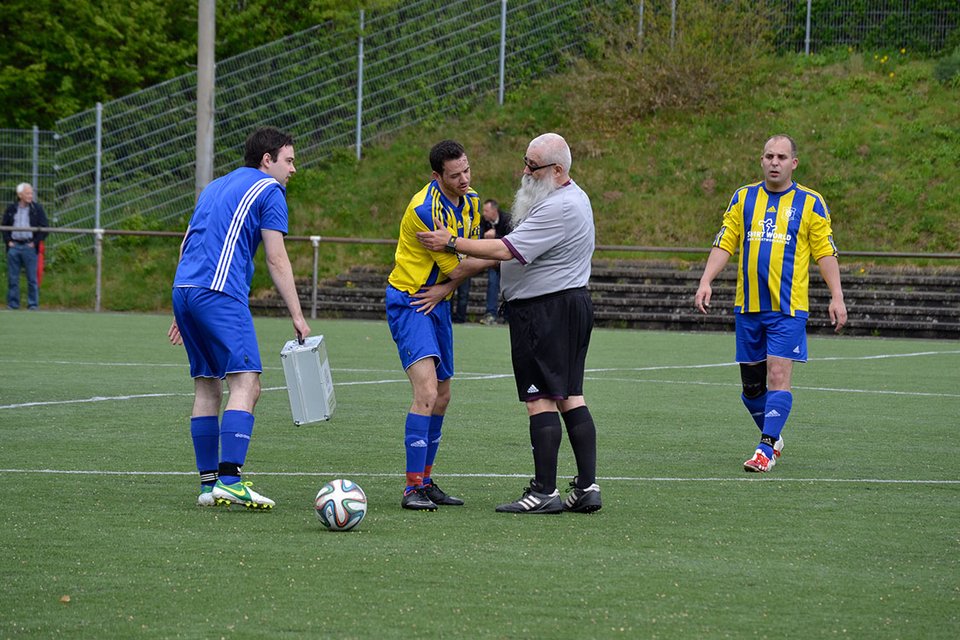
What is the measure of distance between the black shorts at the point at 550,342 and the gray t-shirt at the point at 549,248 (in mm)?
61

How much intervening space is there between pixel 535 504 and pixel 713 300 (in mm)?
19410

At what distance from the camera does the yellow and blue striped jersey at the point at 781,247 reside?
361 inches

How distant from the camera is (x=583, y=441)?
7125 mm

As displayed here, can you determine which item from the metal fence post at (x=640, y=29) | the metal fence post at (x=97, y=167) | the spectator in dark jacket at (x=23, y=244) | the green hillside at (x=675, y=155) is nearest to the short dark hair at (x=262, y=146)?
the spectator in dark jacket at (x=23, y=244)

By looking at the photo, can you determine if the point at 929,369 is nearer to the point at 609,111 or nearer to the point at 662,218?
the point at 662,218

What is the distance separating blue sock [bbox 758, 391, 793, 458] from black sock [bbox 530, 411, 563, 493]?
213 cm

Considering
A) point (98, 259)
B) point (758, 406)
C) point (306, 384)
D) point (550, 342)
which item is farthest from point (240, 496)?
point (98, 259)

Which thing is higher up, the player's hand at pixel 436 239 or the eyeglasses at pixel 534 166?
the eyeglasses at pixel 534 166

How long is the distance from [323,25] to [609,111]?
6.88 meters

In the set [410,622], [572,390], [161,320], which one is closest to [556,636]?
[410,622]

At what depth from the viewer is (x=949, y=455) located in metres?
9.35

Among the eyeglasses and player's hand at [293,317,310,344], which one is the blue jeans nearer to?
player's hand at [293,317,310,344]

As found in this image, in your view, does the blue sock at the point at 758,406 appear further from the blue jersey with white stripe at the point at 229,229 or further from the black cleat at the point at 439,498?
the blue jersey with white stripe at the point at 229,229

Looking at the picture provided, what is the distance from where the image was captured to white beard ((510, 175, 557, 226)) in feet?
23.3
